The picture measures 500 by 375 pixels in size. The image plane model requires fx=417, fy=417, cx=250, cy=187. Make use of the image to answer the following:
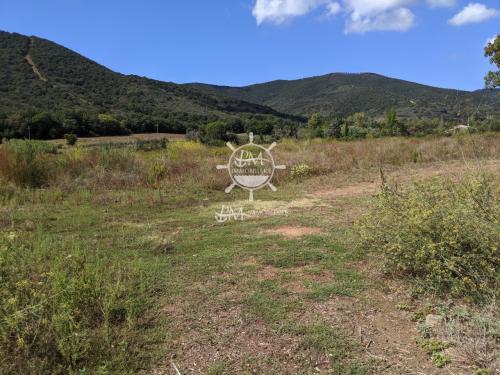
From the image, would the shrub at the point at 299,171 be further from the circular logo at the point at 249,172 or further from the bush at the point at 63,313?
the bush at the point at 63,313

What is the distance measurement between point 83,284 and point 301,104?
77888 millimetres

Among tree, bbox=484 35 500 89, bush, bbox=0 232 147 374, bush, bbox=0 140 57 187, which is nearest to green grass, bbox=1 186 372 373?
bush, bbox=0 232 147 374

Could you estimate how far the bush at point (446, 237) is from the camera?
284cm

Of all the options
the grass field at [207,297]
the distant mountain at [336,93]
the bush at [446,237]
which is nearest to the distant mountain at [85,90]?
the distant mountain at [336,93]

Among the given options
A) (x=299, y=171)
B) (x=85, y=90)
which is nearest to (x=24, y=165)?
(x=299, y=171)

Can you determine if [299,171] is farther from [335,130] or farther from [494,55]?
[335,130]

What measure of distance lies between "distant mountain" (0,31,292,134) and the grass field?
3928 centimetres

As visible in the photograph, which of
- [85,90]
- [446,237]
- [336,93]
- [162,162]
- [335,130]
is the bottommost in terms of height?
[446,237]

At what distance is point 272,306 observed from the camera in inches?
118

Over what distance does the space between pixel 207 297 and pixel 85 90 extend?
6075 cm

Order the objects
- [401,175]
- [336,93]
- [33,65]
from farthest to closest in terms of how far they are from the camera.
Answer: [336,93] → [33,65] → [401,175]

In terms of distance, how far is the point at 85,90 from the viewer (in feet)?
190

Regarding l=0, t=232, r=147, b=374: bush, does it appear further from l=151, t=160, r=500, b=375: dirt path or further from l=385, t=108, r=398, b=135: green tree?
l=385, t=108, r=398, b=135: green tree

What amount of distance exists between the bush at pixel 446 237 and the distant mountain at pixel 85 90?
4142 centimetres
